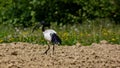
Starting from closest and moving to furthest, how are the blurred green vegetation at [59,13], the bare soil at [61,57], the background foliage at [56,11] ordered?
the bare soil at [61,57]
the blurred green vegetation at [59,13]
the background foliage at [56,11]

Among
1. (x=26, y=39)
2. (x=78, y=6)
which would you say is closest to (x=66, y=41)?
(x=26, y=39)

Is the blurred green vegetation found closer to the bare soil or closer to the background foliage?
Answer: the background foliage

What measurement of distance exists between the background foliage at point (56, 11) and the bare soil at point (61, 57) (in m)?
7.87

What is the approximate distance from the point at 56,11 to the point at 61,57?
34.9 ft

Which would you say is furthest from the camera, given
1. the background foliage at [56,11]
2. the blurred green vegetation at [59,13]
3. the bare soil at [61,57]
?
the background foliage at [56,11]

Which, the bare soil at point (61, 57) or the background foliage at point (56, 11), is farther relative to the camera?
the background foliage at point (56, 11)

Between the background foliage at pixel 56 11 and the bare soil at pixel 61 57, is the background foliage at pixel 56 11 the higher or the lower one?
the lower one

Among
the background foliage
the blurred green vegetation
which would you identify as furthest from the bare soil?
the background foliage

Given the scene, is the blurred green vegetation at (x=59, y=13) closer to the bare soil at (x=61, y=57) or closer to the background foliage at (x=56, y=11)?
the background foliage at (x=56, y=11)

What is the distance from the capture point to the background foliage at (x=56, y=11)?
17.9 m

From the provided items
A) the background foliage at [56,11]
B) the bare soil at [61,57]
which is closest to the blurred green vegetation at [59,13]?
the background foliage at [56,11]

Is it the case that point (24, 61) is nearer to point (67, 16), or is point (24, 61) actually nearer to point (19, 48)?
point (19, 48)

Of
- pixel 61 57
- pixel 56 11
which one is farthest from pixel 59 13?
pixel 61 57

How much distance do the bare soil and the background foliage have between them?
7.87 metres
